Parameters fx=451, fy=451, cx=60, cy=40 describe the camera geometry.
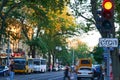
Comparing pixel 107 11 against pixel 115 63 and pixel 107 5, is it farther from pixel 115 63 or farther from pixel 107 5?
pixel 115 63

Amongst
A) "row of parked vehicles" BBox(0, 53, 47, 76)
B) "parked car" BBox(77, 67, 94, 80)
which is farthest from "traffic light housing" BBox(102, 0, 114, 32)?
"row of parked vehicles" BBox(0, 53, 47, 76)

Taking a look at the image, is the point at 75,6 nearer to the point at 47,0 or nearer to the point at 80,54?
the point at 47,0

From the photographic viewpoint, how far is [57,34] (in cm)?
9981

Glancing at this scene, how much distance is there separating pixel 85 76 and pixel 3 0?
1250cm

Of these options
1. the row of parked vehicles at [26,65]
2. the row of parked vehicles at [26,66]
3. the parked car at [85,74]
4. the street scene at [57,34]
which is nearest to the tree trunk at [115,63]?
the street scene at [57,34]

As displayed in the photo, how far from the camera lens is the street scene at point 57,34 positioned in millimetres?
21484

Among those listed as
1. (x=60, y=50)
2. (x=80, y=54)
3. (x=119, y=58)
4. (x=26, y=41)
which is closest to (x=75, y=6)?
(x=119, y=58)

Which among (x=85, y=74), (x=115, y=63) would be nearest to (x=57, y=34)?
(x=85, y=74)

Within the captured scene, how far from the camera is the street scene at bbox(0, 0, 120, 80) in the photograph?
70.5 feet

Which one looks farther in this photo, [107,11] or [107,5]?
[107,11]

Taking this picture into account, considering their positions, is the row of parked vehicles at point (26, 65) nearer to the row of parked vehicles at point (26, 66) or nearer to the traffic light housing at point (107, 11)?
the row of parked vehicles at point (26, 66)

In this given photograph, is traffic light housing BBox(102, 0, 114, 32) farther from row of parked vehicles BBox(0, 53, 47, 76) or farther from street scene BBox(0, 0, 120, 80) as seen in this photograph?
row of parked vehicles BBox(0, 53, 47, 76)

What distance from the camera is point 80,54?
18112 cm

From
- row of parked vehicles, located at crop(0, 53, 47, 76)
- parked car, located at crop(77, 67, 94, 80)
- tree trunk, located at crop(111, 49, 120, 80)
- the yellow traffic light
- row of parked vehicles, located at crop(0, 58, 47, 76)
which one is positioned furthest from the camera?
row of parked vehicles, located at crop(0, 53, 47, 76)
